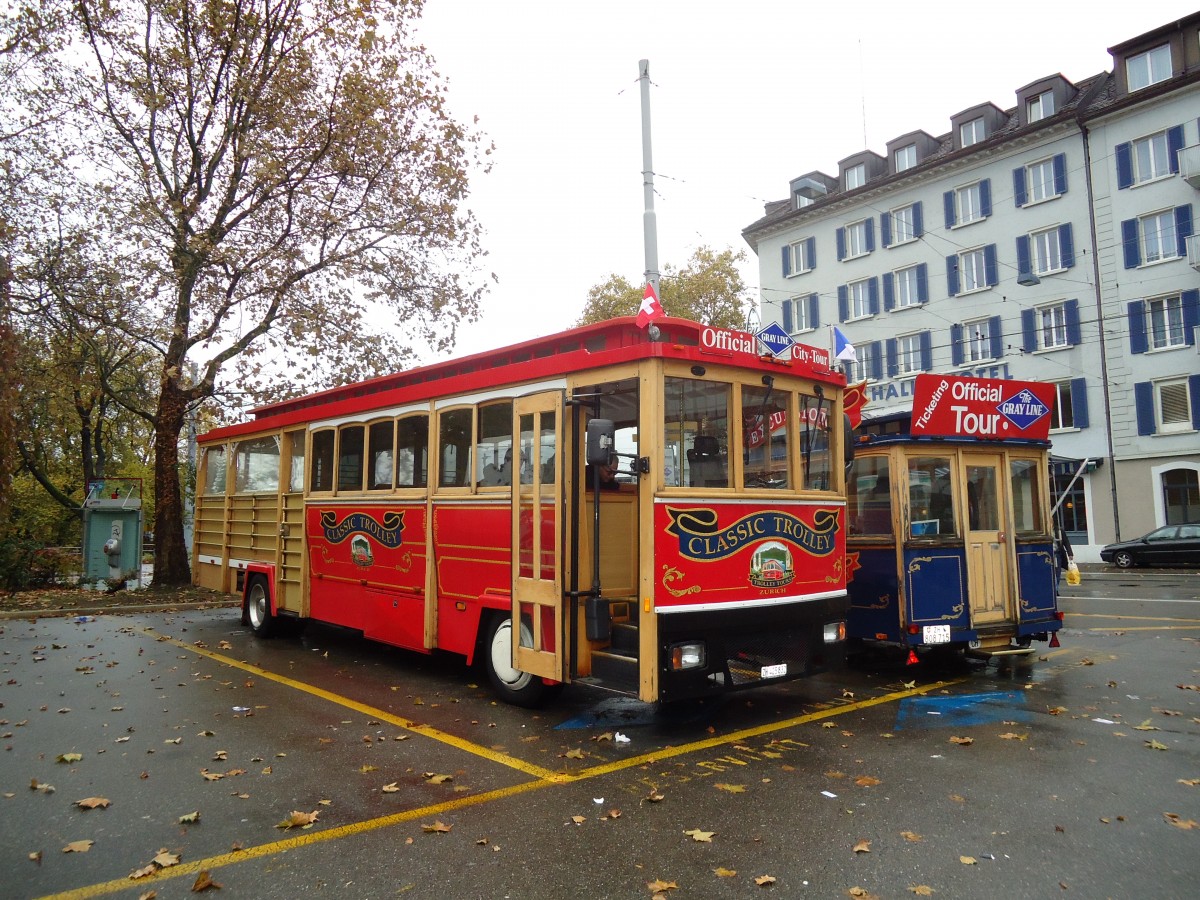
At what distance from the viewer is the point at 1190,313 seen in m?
25.3

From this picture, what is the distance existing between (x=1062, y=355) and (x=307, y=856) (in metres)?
29.7

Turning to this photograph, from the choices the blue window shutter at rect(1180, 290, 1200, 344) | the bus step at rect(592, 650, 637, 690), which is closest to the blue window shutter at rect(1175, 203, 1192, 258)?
the blue window shutter at rect(1180, 290, 1200, 344)

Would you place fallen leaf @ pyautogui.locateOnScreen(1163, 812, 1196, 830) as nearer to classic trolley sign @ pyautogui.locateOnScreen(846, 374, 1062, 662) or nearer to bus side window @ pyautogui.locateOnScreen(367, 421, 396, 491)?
classic trolley sign @ pyautogui.locateOnScreen(846, 374, 1062, 662)

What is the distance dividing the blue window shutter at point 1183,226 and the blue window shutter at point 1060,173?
3.72 metres

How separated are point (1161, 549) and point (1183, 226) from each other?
10.0m

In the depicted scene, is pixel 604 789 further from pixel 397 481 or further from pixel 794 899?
pixel 397 481

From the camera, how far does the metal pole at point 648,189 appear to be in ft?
43.6

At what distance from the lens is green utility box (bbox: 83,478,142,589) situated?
17656 mm

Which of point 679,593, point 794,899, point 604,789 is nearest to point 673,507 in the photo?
point 679,593

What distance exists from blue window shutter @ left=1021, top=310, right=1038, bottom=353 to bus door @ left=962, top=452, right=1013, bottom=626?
74.8 ft

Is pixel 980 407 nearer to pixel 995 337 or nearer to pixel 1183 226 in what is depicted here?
pixel 1183 226

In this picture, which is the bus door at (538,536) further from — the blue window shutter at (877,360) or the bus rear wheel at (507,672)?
the blue window shutter at (877,360)

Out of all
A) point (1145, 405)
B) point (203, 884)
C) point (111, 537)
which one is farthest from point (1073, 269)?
point (203, 884)

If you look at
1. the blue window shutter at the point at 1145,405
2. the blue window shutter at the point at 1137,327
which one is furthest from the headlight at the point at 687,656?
the blue window shutter at the point at 1137,327
